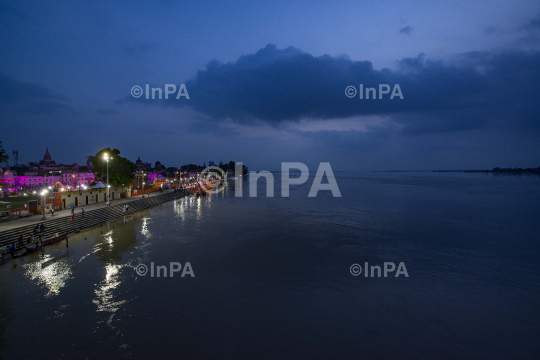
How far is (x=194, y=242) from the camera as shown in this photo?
2206 centimetres

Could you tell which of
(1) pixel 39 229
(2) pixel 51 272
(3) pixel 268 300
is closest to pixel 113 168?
(1) pixel 39 229

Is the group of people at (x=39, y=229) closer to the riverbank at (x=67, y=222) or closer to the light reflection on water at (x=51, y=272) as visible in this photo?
the riverbank at (x=67, y=222)

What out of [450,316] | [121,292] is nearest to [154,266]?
[121,292]

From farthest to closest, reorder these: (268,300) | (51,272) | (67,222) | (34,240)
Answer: (67,222)
(34,240)
(51,272)
(268,300)

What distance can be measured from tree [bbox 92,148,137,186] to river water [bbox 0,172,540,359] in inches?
916

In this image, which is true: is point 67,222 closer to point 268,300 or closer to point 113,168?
point 113,168

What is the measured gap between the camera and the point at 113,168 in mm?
43719

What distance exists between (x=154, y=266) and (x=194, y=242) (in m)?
6.21

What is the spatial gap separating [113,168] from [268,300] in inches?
1703

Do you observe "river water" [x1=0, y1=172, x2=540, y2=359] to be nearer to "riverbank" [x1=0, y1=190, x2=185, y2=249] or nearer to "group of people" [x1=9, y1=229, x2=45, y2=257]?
"group of people" [x1=9, y1=229, x2=45, y2=257]

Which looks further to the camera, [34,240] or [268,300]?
[34,240]

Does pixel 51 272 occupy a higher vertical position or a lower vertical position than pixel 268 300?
higher

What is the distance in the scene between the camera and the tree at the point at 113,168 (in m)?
43.1

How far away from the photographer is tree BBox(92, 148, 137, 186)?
43.1m
